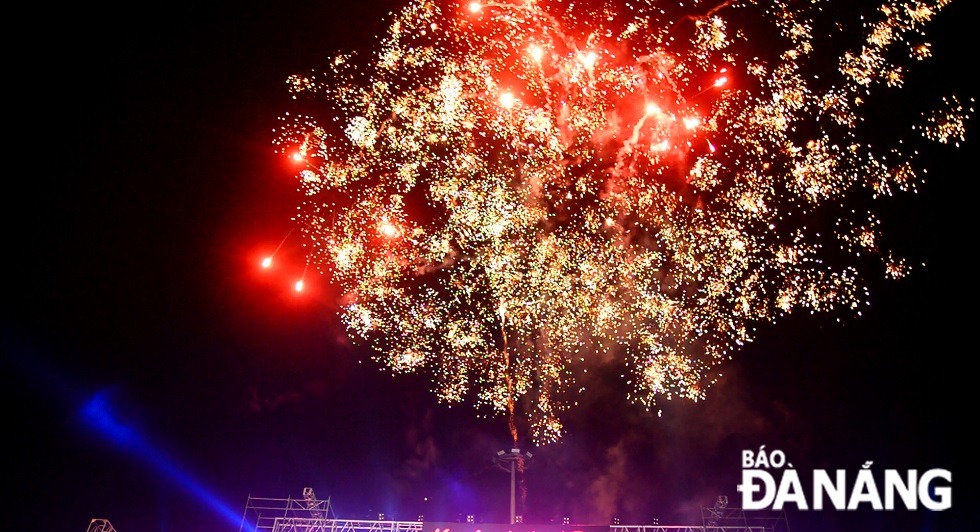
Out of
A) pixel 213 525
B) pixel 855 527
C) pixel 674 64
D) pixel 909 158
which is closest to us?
pixel 674 64

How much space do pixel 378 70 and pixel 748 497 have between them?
10.1 m

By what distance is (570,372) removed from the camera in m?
14.7

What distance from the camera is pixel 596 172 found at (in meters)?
11.2

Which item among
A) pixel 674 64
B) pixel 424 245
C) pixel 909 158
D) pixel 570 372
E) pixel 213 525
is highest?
pixel 674 64

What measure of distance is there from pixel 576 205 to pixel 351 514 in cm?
1001

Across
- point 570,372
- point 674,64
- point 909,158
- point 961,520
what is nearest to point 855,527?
point 961,520

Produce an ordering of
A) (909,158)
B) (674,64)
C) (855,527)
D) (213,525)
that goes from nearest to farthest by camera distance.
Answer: (674,64)
(909,158)
(855,527)
(213,525)

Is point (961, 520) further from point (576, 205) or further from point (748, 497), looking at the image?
point (576, 205)

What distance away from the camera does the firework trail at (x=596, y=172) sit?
1066 centimetres

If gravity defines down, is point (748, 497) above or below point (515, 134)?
below

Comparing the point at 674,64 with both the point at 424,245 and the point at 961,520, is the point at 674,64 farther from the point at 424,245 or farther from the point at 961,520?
the point at 961,520

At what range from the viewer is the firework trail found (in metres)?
10.7

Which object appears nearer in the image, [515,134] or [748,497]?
[515,134]

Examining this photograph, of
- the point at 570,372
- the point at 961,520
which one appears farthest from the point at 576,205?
the point at 961,520
